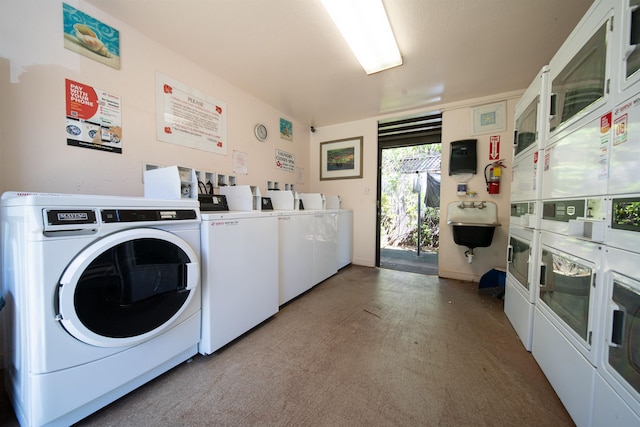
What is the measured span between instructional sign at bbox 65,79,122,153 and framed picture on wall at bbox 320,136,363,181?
2679mm

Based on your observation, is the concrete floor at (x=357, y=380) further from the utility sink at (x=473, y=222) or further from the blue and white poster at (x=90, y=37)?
the blue and white poster at (x=90, y=37)

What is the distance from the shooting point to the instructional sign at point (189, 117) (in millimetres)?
1825

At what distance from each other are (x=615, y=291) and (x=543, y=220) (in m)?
0.68

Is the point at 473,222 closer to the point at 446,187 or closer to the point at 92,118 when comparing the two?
the point at 446,187

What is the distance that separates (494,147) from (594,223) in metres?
2.26

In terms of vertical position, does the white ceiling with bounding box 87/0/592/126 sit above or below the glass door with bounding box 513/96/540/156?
above

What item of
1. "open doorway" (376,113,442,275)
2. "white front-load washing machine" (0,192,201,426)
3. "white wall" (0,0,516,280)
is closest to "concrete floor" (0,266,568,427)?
"white front-load washing machine" (0,192,201,426)

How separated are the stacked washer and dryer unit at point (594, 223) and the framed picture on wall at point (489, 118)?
1541 mm

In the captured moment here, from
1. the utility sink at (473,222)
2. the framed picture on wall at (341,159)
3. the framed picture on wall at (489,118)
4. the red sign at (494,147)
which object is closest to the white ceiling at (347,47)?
the framed picture on wall at (489,118)

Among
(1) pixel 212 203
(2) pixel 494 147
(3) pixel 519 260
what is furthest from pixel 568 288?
(1) pixel 212 203

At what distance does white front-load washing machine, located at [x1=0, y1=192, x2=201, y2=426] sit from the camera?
31.7 inches

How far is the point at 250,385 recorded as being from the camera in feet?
3.83

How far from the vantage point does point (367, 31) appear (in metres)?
1.64

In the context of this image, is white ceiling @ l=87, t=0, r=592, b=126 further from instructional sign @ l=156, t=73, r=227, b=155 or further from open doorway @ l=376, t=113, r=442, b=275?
open doorway @ l=376, t=113, r=442, b=275
